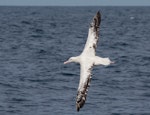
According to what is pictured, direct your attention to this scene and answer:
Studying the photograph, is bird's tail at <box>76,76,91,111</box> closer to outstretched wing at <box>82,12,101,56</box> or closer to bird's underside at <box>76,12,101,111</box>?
bird's underside at <box>76,12,101,111</box>

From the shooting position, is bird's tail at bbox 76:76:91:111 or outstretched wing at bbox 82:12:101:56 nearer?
bird's tail at bbox 76:76:91:111

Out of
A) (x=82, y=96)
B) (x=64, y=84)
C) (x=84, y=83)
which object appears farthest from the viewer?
(x=64, y=84)

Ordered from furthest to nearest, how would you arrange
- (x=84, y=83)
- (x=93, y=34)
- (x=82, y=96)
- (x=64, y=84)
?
(x=64, y=84) < (x=93, y=34) < (x=84, y=83) < (x=82, y=96)

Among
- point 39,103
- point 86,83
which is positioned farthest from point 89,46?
point 39,103

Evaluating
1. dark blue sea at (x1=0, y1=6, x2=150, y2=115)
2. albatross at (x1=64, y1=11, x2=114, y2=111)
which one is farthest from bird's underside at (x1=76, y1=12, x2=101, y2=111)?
dark blue sea at (x1=0, y1=6, x2=150, y2=115)

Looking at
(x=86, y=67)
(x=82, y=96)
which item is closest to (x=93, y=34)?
(x=86, y=67)

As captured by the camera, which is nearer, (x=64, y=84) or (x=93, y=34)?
(x=93, y=34)

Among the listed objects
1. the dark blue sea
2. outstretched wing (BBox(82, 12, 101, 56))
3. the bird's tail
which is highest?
outstretched wing (BBox(82, 12, 101, 56))

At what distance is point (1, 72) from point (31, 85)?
4.47 m

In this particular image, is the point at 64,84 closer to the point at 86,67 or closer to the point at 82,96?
the point at 86,67

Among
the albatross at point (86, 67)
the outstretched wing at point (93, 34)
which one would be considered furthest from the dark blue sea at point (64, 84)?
the albatross at point (86, 67)

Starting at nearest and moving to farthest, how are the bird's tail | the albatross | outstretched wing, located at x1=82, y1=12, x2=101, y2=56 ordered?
the bird's tail → the albatross → outstretched wing, located at x1=82, y1=12, x2=101, y2=56

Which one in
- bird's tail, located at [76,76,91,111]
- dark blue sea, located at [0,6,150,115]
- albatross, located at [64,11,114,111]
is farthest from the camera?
dark blue sea, located at [0,6,150,115]

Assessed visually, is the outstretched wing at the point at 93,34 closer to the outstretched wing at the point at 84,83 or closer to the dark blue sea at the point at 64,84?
the outstretched wing at the point at 84,83
